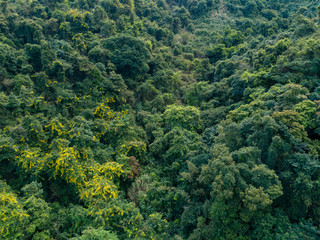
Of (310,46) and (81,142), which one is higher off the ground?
(310,46)

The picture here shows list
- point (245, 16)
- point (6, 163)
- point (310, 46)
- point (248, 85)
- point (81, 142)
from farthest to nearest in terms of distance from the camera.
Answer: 1. point (245, 16)
2. point (248, 85)
3. point (310, 46)
4. point (81, 142)
5. point (6, 163)

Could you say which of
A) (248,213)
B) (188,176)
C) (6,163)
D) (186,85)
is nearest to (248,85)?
(186,85)

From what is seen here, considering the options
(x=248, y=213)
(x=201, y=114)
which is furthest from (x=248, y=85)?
(x=248, y=213)

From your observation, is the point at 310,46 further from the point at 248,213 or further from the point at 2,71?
the point at 2,71

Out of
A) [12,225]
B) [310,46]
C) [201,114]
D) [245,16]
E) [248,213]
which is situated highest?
[245,16]

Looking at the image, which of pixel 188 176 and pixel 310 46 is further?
pixel 310 46

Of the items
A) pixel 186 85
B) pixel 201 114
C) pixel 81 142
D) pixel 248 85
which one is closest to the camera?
pixel 81 142
